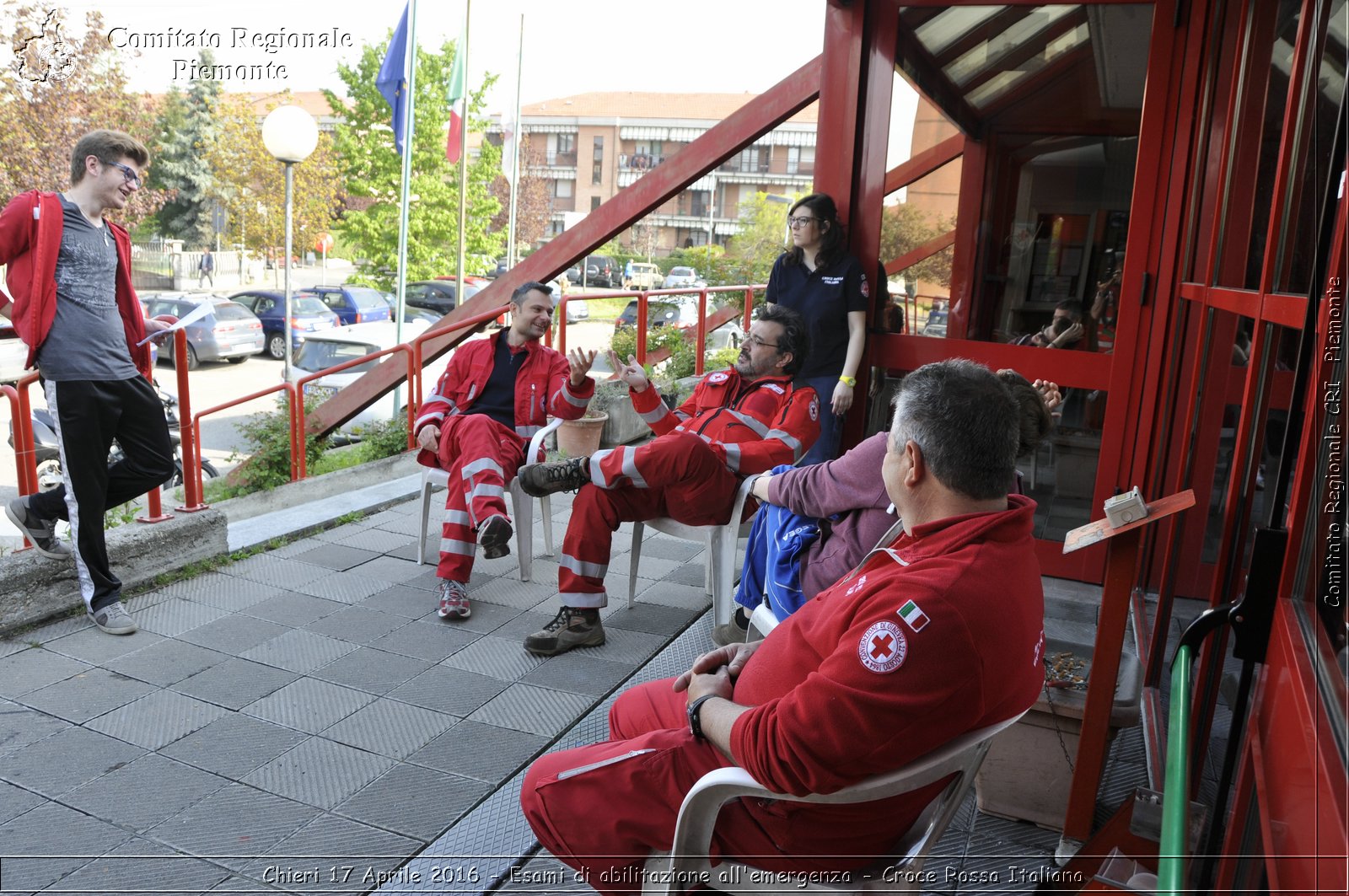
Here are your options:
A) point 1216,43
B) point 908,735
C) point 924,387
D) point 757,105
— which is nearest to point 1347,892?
point 908,735

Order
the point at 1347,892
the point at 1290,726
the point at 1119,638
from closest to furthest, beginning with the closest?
1. the point at 1347,892
2. the point at 1290,726
3. the point at 1119,638

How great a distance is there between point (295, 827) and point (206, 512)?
2.30m

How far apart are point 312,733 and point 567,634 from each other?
999 mm

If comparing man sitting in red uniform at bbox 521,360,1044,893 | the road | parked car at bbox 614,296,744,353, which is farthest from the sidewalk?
parked car at bbox 614,296,744,353

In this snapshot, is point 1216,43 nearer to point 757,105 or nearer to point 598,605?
point 757,105

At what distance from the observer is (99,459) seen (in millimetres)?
3562

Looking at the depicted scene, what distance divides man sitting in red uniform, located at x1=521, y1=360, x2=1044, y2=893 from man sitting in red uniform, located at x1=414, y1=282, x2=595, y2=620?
7.12ft

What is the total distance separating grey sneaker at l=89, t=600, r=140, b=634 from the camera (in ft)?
11.7

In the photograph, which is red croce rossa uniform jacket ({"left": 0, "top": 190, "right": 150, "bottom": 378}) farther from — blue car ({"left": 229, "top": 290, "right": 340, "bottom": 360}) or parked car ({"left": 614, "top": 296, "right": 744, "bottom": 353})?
blue car ({"left": 229, "top": 290, "right": 340, "bottom": 360})

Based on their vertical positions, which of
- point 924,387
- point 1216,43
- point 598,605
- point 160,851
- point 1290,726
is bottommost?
point 160,851

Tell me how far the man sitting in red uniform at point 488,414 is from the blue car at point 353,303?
17.3m

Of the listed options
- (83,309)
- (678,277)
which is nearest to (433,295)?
(678,277)

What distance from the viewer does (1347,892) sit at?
0.86m

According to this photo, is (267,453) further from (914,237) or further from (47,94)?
(47,94)
